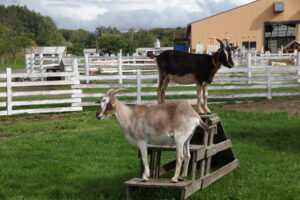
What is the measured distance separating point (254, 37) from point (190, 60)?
41.2m

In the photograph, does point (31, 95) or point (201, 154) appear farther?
point (31, 95)

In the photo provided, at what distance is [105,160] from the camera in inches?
353

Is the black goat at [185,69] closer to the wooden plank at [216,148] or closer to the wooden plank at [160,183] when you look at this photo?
the wooden plank at [216,148]

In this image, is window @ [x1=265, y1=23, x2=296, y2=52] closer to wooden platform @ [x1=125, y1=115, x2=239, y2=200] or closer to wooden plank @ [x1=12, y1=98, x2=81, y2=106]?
wooden plank @ [x1=12, y1=98, x2=81, y2=106]

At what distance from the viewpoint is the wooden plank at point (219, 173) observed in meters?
7.09

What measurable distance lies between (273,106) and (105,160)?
7.74 meters

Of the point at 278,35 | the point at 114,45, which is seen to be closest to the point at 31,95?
the point at 278,35

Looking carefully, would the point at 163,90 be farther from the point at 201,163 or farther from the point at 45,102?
the point at 45,102

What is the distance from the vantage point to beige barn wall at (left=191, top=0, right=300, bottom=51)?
47.6 m

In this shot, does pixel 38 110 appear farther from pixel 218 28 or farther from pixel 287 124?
pixel 218 28

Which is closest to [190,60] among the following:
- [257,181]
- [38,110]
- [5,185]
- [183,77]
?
[183,77]

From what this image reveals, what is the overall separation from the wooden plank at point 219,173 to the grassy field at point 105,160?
96 mm

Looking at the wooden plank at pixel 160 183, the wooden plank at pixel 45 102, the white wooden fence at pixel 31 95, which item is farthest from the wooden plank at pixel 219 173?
the wooden plank at pixel 45 102

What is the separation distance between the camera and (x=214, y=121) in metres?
7.60
